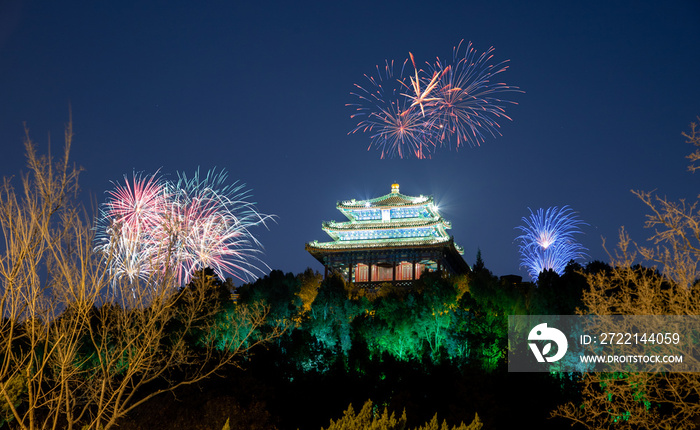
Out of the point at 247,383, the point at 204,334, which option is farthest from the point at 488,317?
the point at 204,334

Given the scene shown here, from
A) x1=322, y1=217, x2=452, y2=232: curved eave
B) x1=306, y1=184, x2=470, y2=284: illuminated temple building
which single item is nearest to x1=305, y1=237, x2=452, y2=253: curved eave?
x1=306, y1=184, x2=470, y2=284: illuminated temple building

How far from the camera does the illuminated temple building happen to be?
55625mm

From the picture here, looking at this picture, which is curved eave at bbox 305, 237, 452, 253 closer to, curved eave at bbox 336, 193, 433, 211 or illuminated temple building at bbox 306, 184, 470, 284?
illuminated temple building at bbox 306, 184, 470, 284

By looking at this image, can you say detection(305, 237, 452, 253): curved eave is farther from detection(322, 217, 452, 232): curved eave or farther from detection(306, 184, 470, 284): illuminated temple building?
detection(322, 217, 452, 232): curved eave

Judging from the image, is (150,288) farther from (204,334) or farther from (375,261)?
(375,261)

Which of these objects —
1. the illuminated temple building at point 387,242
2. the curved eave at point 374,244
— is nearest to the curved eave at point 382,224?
the illuminated temple building at point 387,242

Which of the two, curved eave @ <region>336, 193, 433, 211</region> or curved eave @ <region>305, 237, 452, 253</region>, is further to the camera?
curved eave @ <region>336, 193, 433, 211</region>

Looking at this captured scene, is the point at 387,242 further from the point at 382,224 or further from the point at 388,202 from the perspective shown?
the point at 388,202

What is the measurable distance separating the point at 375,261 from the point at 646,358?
131 ft

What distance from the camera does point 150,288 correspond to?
559 inches

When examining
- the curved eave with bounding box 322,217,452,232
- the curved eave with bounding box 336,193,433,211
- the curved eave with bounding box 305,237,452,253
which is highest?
the curved eave with bounding box 336,193,433,211

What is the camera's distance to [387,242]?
5591 centimetres

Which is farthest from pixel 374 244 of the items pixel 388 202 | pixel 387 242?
pixel 388 202

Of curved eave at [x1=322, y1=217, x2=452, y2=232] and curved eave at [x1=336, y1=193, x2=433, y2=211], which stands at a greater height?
curved eave at [x1=336, y1=193, x2=433, y2=211]
